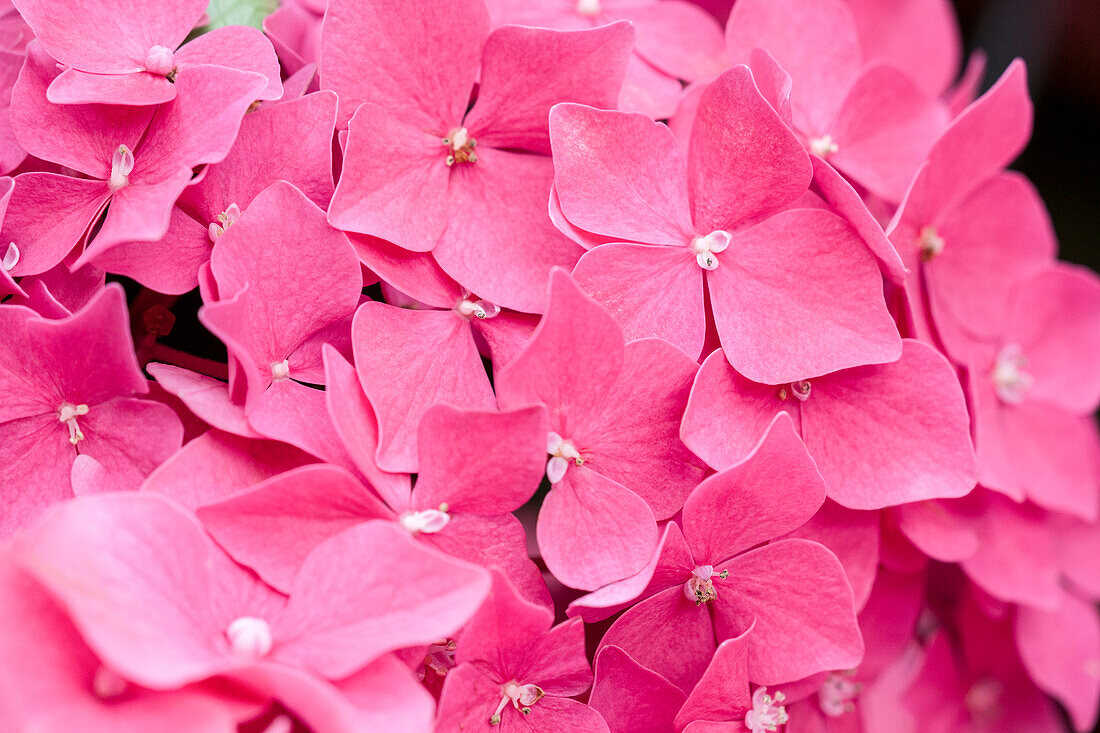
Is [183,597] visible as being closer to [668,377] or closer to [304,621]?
[304,621]

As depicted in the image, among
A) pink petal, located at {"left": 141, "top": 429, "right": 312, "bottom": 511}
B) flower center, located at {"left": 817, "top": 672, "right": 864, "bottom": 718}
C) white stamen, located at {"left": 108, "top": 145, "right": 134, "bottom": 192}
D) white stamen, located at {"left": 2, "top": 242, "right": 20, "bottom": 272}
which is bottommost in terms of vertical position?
flower center, located at {"left": 817, "top": 672, "right": 864, "bottom": 718}

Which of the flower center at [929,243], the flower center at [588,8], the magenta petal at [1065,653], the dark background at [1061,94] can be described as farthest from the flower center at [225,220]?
the dark background at [1061,94]

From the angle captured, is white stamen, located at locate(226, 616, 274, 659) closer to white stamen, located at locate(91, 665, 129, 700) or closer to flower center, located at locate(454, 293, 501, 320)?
white stamen, located at locate(91, 665, 129, 700)

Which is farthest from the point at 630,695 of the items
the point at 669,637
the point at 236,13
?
the point at 236,13

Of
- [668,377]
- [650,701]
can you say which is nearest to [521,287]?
[668,377]

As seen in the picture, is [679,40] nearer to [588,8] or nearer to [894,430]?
[588,8]

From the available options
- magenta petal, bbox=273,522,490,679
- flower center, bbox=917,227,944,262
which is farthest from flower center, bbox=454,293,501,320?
flower center, bbox=917,227,944,262

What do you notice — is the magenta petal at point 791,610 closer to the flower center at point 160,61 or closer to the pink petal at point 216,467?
the pink petal at point 216,467
